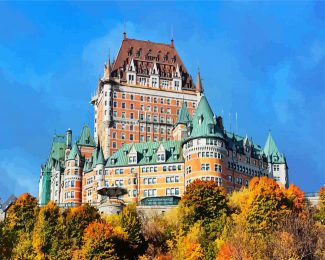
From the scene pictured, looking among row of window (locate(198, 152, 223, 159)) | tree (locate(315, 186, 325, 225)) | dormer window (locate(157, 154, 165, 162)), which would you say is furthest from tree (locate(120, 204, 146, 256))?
dormer window (locate(157, 154, 165, 162))

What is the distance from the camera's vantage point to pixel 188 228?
106438 mm

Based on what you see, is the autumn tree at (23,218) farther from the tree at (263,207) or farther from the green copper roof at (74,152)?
the tree at (263,207)

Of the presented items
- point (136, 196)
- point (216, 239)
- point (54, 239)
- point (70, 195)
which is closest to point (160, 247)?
point (216, 239)

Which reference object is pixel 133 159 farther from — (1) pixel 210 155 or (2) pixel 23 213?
(2) pixel 23 213

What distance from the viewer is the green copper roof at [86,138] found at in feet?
518

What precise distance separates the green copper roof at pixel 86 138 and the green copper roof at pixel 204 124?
97.2ft

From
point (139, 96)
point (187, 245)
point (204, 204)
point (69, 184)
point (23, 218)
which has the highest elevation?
point (139, 96)

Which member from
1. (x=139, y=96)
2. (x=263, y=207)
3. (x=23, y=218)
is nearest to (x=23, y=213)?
(x=23, y=218)

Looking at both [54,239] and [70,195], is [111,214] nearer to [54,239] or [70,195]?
[54,239]

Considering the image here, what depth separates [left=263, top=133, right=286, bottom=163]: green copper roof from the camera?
505ft

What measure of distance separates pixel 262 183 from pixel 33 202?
3959cm

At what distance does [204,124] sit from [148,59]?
35.3m

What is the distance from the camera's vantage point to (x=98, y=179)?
144 m

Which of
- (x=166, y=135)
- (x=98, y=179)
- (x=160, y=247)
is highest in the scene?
(x=166, y=135)
